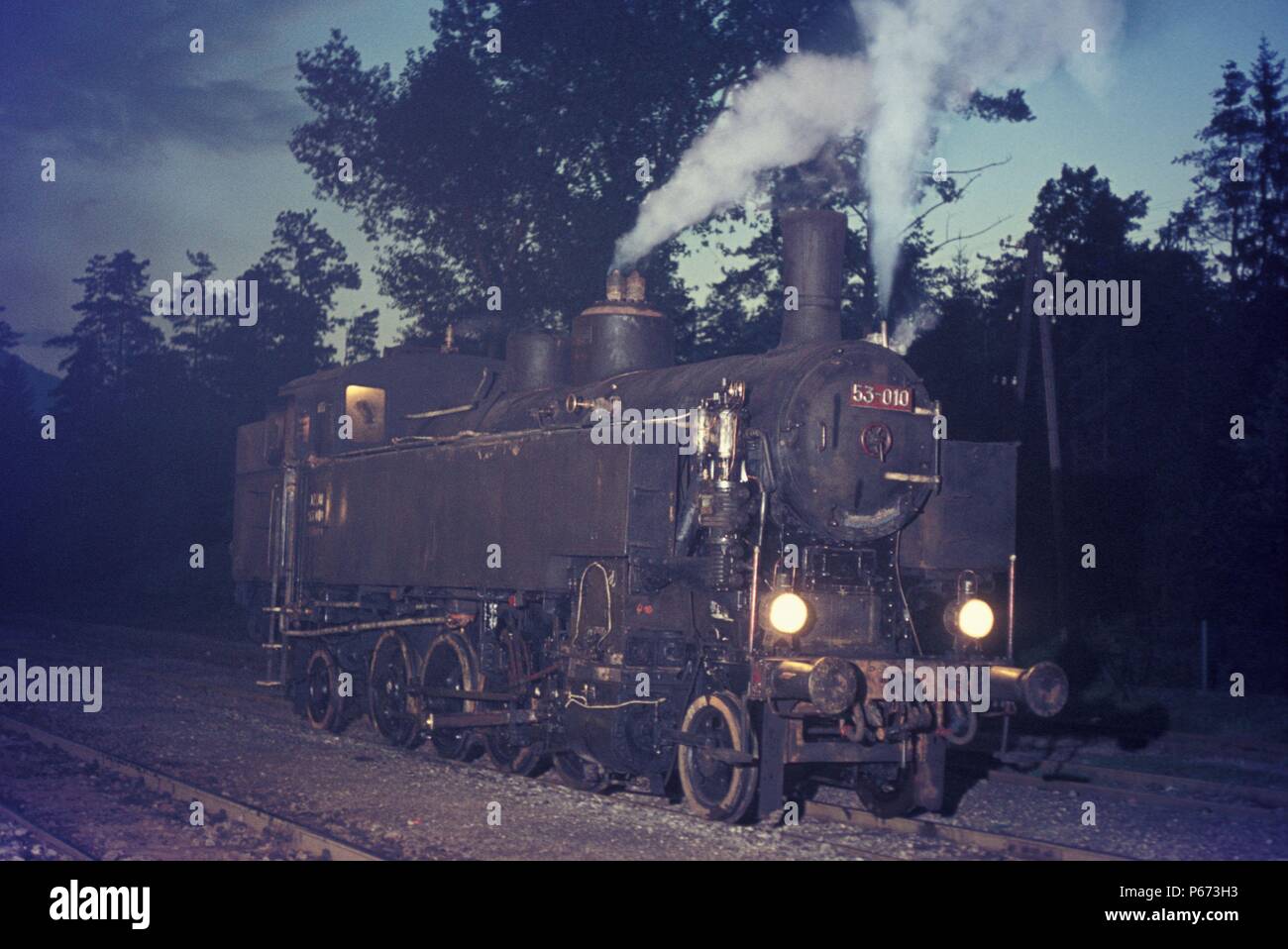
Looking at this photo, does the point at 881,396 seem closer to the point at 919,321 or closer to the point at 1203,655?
the point at 1203,655

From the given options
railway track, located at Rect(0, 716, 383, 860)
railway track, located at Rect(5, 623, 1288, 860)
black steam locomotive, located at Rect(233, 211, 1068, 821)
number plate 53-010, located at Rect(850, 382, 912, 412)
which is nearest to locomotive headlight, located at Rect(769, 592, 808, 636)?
black steam locomotive, located at Rect(233, 211, 1068, 821)

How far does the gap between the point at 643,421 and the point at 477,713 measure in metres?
3.12

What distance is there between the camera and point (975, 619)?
30.0 ft

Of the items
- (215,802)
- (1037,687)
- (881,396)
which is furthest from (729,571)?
(215,802)

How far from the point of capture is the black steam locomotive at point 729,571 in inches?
335

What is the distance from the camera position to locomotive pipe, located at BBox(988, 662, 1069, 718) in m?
8.35

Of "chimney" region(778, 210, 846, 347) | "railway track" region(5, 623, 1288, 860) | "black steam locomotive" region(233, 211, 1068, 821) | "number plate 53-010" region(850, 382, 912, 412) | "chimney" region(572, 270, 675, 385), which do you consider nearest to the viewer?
"railway track" region(5, 623, 1288, 860)

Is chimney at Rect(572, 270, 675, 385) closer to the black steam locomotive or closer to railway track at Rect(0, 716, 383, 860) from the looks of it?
the black steam locomotive

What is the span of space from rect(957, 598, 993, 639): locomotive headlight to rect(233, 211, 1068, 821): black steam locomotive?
0.04 feet

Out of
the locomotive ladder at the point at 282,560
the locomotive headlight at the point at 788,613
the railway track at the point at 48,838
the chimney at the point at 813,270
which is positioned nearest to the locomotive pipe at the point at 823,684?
the locomotive headlight at the point at 788,613

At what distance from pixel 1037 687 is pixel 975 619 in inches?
33.7

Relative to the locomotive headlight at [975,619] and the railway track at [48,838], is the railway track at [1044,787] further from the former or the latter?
the locomotive headlight at [975,619]

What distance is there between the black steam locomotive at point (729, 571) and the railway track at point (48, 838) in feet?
10.6
